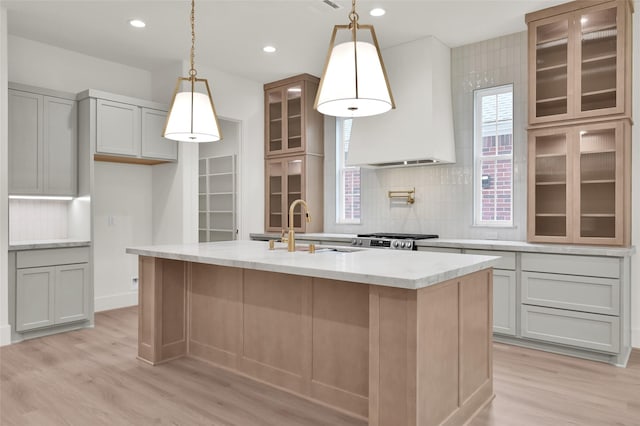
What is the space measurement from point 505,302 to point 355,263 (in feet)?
7.34

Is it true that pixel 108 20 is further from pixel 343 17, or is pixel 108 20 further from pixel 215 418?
pixel 215 418

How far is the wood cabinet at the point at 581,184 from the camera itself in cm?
362

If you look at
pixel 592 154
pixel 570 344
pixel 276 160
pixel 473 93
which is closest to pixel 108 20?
pixel 276 160

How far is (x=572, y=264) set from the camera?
3652 millimetres

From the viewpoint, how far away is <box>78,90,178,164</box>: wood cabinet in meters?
4.64

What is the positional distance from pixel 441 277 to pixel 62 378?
2.81 meters

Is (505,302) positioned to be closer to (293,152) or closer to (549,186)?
(549,186)

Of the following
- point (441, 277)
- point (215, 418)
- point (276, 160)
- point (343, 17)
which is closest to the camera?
point (441, 277)

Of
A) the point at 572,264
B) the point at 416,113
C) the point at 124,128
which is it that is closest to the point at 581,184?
the point at 572,264

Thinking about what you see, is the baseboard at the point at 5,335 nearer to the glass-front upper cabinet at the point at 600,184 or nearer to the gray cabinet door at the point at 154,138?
the gray cabinet door at the point at 154,138

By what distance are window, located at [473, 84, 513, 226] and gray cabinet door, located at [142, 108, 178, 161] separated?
3590mm

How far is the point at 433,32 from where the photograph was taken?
4559 mm

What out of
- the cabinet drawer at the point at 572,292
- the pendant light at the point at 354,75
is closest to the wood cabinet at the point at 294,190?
the cabinet drawer at the point at 572,292

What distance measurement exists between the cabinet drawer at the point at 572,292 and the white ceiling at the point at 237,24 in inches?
94.6
